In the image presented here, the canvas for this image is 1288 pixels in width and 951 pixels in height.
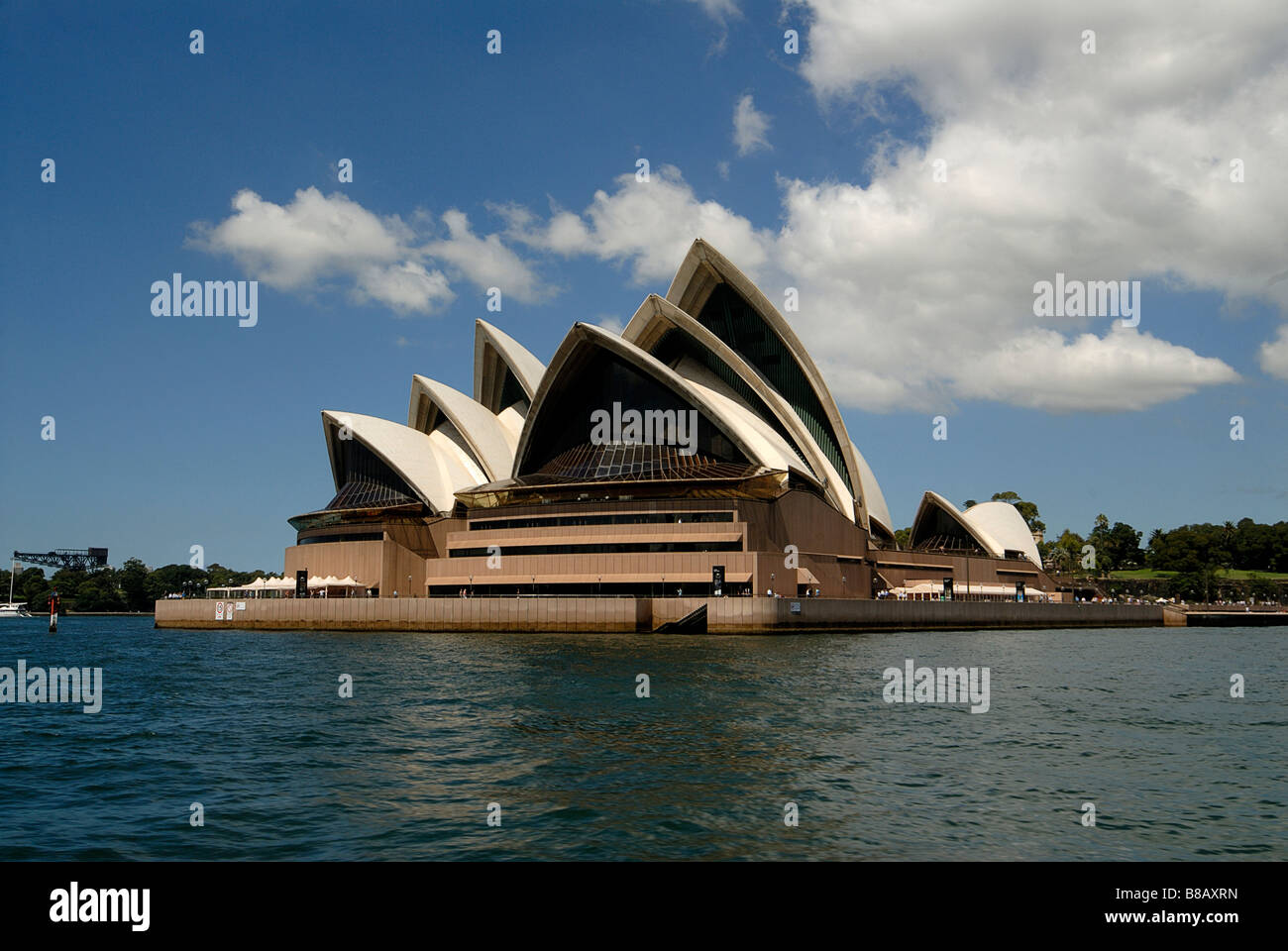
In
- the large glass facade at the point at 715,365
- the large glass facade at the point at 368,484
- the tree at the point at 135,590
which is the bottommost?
the tree at the point at 135,590

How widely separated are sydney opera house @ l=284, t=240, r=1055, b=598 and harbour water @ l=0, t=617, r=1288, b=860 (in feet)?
90.5

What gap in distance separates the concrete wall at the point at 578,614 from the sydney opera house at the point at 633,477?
3.07 m

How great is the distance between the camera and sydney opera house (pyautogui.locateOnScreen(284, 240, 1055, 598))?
194 feet

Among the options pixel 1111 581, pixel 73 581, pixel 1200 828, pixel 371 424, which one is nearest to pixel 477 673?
pixel 1200 828

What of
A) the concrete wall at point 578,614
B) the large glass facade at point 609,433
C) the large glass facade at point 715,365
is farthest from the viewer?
the large glass facade at point 715,365

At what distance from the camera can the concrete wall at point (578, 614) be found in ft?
176

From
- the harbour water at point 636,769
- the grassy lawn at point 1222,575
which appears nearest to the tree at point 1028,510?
the grassy lawn at point 1222,575

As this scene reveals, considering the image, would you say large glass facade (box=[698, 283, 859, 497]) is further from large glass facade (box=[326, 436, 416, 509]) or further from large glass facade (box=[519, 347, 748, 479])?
large glass facade (box=[326, 436, 416, 509])

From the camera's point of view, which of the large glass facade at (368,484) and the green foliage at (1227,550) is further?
the green foliage at (1227,550)

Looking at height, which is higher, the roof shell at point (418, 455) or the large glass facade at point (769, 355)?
the large glass facade at point (769, 355)

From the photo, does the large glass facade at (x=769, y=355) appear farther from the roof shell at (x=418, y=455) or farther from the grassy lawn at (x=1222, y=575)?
the grassy lawn at (x=1222, y=575)

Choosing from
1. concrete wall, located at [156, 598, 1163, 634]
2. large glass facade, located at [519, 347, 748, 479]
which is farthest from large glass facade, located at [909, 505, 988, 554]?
large glass facade, located at [519, 347, 748, 479]
